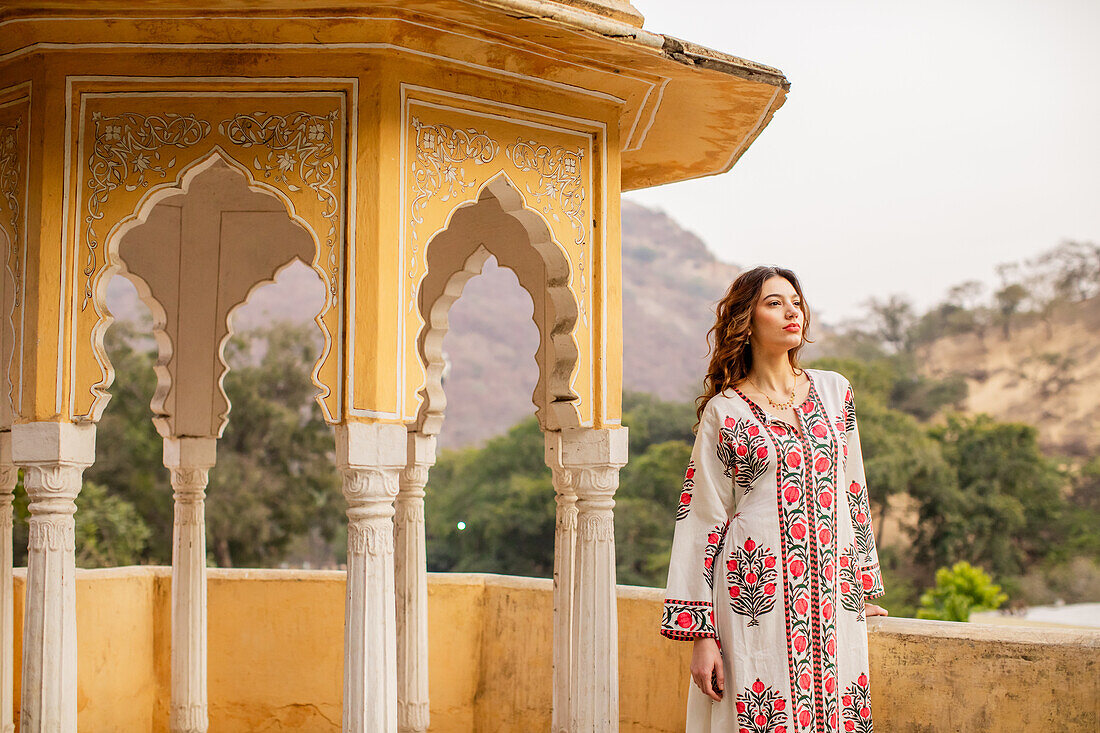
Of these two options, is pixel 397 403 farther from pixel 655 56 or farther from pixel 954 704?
pixel 954 704

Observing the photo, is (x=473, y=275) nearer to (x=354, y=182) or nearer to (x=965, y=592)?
(x=354, y=182)

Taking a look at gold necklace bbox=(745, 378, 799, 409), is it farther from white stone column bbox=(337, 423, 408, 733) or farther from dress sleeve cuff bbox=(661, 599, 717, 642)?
white stone column bbox=(337, 423, 408, 733)

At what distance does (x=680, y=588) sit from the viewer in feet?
12.0

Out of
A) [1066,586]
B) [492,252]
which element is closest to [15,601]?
[492,252]

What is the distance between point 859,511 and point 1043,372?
39.1 meters

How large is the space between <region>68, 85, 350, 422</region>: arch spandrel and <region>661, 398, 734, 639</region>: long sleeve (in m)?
1.72

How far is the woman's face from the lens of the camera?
12.4 ft

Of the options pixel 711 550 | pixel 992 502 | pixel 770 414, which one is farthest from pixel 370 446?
pixel 992 502

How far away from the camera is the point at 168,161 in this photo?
15.3ft

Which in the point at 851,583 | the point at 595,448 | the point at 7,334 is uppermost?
the point at 7,334

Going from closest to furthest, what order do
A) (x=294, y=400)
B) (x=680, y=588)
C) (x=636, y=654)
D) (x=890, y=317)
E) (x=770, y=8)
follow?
(x=680, y=588)
(x=636, y=654)
(x=294, y=400)
(x=890, y=317)
(x=770, y=8)

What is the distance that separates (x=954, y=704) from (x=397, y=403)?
2.72 m

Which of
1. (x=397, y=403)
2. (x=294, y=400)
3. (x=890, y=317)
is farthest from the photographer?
(x=890, y=317)

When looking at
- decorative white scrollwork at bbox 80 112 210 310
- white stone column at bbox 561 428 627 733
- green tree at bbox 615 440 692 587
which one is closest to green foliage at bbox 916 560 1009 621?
green tree at bbox 615 440 692 587
